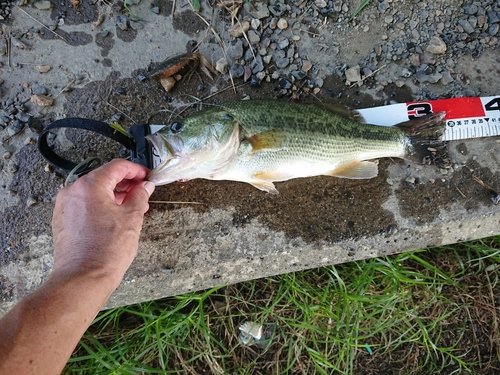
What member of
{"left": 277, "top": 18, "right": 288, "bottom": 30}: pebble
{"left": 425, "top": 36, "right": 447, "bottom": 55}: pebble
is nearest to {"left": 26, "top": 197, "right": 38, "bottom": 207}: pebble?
{"left": 277, "top": 18, "right": 288, "bottom": 30}: pebble

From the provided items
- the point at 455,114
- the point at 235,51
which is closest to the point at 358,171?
the point at 455,114

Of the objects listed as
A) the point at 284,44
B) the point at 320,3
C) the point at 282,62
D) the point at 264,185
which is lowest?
the point at 264,185

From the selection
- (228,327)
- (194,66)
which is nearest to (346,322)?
(228,327)

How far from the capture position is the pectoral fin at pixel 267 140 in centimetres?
265

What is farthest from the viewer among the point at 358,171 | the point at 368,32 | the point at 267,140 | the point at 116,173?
the point at 368,32

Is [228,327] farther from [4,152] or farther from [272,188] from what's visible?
[4,152]

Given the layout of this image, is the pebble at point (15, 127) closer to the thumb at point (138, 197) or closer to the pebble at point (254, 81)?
the thumb at point (138, 197)

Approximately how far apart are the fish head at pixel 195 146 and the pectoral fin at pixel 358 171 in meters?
0.89

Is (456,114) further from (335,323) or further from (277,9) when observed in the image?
(335,323)

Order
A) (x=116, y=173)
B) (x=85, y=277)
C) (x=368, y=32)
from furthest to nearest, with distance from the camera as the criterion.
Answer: (x=368, y=32) < (x=116, y=173) < (x=85, y=277)

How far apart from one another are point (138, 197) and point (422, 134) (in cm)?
227

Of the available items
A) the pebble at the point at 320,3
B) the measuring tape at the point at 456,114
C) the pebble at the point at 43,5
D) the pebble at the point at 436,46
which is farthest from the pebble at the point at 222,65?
the pebble at the point at 436,46

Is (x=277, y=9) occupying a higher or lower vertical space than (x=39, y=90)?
higher

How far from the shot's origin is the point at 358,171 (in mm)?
2982
